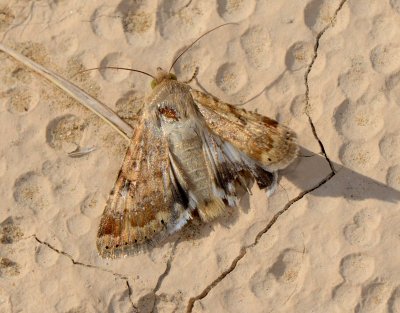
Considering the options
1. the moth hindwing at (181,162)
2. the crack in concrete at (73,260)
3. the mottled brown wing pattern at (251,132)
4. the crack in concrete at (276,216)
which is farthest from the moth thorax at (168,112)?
the crack in concrete at (73,260)

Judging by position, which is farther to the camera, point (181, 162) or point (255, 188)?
point (255, 188)

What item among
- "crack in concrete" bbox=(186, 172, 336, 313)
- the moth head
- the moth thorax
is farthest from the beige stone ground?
the moth thorax

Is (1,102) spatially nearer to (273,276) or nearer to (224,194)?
(224,194)

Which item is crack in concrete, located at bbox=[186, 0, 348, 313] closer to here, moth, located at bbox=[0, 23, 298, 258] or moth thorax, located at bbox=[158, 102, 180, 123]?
moth, located at bbox=[0, 23, 298, 258]

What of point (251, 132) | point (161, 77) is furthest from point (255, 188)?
point (161, 77)

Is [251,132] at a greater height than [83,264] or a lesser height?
greater

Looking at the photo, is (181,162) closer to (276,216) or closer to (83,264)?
(276,216)

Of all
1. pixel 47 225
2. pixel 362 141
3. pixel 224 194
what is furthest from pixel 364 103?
pixel 47 225

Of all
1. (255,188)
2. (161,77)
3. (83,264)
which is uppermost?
(161,77)

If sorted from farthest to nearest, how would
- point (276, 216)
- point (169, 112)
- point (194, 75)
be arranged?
point (194, 75)
point (276, 216)
point (169, 112)
